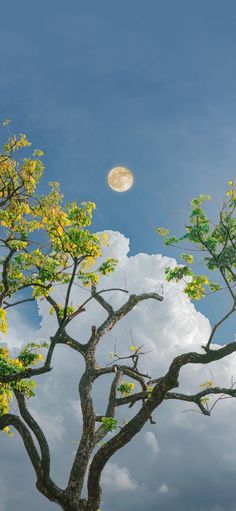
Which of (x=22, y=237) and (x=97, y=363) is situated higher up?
(x=22, y=237)

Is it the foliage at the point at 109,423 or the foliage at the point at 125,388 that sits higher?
the foliage at the point at 125,388

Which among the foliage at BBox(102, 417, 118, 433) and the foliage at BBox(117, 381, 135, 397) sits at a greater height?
the foliage at BBox(117, 381, 135, 397)

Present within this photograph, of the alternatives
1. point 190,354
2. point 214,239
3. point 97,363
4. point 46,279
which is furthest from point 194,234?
point 97,363

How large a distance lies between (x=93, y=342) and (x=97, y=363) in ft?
2.66

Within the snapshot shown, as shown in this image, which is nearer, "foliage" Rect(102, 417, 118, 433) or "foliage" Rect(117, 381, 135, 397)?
"foliage" Rect(102, 417, 118, 433)

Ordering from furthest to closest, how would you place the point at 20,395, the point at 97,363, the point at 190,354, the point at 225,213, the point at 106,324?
the point at 106,324 → the point at 97,363 → the point at 20,395 → the point at 225,213 → the point at 190,354

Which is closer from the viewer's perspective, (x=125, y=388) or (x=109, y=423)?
(x=109, y=423)

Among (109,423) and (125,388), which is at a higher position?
(125,388)

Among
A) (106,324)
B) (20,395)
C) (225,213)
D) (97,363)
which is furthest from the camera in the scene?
(106,324)

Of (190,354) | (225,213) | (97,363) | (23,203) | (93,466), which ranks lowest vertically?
(93,466)

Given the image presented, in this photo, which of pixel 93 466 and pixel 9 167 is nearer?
pixel 93 466

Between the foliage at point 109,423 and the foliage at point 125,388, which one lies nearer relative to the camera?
the foliage at point 109,423

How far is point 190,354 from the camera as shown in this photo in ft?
43.4

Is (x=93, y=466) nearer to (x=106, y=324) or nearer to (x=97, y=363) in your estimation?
(x=97, y=363)
